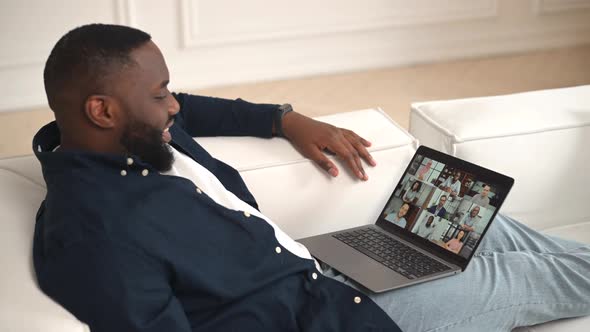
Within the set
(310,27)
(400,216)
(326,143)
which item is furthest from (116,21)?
(400,216)

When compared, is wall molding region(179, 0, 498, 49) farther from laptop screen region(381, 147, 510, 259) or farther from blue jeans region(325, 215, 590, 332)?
blue jeans region(325, 215, 590, 332)

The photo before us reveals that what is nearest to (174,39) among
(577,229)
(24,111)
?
(24,111)

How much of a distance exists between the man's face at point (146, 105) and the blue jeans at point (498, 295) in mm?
439

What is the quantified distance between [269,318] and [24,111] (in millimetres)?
2247

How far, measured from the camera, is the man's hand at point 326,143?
5.52 feet

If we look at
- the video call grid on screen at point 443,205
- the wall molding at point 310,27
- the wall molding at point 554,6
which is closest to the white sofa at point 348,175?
the video call grid on screen at point 443,205

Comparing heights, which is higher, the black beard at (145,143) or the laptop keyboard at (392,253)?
the black beard at (145,143)

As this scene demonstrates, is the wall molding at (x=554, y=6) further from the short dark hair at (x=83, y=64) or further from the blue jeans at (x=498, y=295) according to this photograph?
the short dark hair at (x=83, y=64)

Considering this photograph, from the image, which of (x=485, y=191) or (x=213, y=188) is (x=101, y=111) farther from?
(x=485, y=191)

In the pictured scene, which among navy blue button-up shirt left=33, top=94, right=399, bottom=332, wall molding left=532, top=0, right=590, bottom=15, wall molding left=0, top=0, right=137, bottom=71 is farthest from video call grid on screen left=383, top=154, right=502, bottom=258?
wall molding left=532, top=0, right=590, bottom=15

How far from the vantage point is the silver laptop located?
4.90 ft

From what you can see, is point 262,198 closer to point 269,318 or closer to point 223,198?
point 223,198

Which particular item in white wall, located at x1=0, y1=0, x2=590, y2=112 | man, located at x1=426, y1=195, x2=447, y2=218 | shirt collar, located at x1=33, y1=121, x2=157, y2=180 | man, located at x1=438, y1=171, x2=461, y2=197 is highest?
shirt collar, located at x1=33, y1=121, x2=157, y2=180

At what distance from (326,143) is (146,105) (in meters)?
0.51
